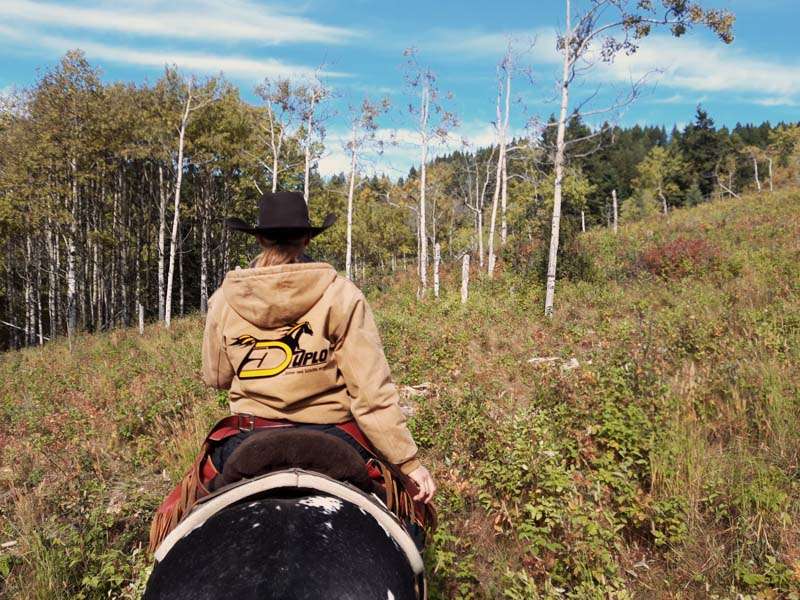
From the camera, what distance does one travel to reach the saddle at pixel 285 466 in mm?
1558

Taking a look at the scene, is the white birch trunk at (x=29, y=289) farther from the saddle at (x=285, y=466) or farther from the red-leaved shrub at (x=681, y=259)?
the saddle at (x=285, y=466)

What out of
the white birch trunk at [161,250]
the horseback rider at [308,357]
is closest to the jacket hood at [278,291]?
the horseback rider at [308,357]

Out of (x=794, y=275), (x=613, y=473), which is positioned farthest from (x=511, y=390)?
(x=794, y=275)

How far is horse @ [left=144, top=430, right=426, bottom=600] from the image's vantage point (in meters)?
1.10

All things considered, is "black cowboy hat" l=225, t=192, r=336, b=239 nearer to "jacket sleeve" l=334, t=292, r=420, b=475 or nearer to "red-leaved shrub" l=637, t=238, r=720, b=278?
"jacket sleeve" l=334, t=292, r=420, b=475

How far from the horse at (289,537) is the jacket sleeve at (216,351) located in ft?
2.48

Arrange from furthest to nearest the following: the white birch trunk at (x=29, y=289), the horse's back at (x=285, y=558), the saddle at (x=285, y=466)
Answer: the white birch trunk at (x=29, y=289) → the saddle at (x=285, y=466) → the horse's back at (x=285, y=558)

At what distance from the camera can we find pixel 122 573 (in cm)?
334

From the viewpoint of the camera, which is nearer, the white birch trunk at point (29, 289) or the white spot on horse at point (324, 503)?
the white spot on horse at point (324, 503)

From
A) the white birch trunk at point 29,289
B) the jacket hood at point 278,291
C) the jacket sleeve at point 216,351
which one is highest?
the jacket hood at point 278,291

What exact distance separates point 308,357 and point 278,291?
0.30 meters

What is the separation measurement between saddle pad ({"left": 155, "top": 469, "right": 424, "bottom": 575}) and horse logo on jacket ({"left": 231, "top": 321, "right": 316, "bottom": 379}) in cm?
59

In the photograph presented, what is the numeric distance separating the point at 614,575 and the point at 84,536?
3.76 metres

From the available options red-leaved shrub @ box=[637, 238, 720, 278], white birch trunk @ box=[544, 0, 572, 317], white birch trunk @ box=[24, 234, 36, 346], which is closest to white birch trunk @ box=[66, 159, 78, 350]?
white birch trunk @ box=[24, 234, 36, 346]
